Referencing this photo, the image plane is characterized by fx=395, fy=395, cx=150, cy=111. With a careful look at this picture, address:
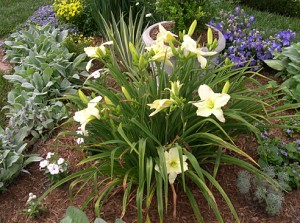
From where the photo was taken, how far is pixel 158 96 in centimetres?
241

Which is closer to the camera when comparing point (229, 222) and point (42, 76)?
point (229, 222)

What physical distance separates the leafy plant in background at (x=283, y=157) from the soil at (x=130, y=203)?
0.34ft

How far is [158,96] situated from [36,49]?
6.95 feet

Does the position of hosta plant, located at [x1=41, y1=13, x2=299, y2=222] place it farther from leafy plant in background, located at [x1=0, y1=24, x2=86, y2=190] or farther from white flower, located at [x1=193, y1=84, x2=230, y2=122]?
leafy plant in background, located at [x1=0, y1=24, x2=86, y2=190]

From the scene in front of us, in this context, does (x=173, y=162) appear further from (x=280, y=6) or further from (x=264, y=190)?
(x=280, y=6)

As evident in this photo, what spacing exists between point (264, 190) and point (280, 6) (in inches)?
173

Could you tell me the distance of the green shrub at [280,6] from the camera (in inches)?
236

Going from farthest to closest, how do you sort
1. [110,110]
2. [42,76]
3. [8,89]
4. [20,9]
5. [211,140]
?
1. [20,9]
2. [8,89]
3. [42,76]
4. [211,140]
5. [110,110]

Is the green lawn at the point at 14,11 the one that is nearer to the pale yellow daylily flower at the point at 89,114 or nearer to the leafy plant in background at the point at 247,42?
the leafy plant in background at the point at 247,42

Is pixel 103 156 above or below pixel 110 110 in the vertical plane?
below

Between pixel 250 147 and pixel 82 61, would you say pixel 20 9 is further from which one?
pixel 250 147

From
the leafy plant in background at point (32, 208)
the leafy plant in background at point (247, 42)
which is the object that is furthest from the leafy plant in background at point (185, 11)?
the leafy plant in background at point (32, 208)

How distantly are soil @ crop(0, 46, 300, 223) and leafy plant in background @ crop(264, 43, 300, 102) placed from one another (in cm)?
69

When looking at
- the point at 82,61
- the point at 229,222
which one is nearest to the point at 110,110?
the point at 229,222
